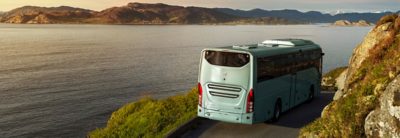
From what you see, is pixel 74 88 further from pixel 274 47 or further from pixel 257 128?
pixel 257 128

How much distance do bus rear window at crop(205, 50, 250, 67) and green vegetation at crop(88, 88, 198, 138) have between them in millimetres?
3284

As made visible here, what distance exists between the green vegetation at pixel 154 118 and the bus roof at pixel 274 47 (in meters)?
4.28

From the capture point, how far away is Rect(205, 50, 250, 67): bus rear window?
16984 mm

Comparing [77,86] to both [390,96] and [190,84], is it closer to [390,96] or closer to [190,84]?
[190,84]

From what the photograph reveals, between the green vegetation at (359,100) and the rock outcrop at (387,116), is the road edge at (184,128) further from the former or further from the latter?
the rock outcrop at (387,116)

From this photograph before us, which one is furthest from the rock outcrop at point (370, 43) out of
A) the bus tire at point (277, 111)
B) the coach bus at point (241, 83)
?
the bus tire at point (277, 111)

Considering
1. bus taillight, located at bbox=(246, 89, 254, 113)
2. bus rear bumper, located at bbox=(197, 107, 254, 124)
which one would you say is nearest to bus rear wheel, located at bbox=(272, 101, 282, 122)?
bus rear bumper, located at bbox=(197, 107, 254, 124)

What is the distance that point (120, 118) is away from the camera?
26.0m

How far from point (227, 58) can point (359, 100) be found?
6.27 m

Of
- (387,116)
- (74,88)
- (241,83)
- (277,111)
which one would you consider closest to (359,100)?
(387,116)

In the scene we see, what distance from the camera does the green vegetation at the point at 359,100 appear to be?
1176cm

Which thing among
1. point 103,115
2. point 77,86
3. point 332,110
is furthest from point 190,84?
point 332,110

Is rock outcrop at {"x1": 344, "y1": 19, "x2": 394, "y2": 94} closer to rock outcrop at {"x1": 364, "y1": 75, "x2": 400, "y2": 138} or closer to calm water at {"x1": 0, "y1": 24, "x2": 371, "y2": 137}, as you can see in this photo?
rock outcrop at {"x1": 364, "y1": 75, "x2": 400, "y2": 138}

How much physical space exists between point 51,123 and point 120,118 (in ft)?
37.5
